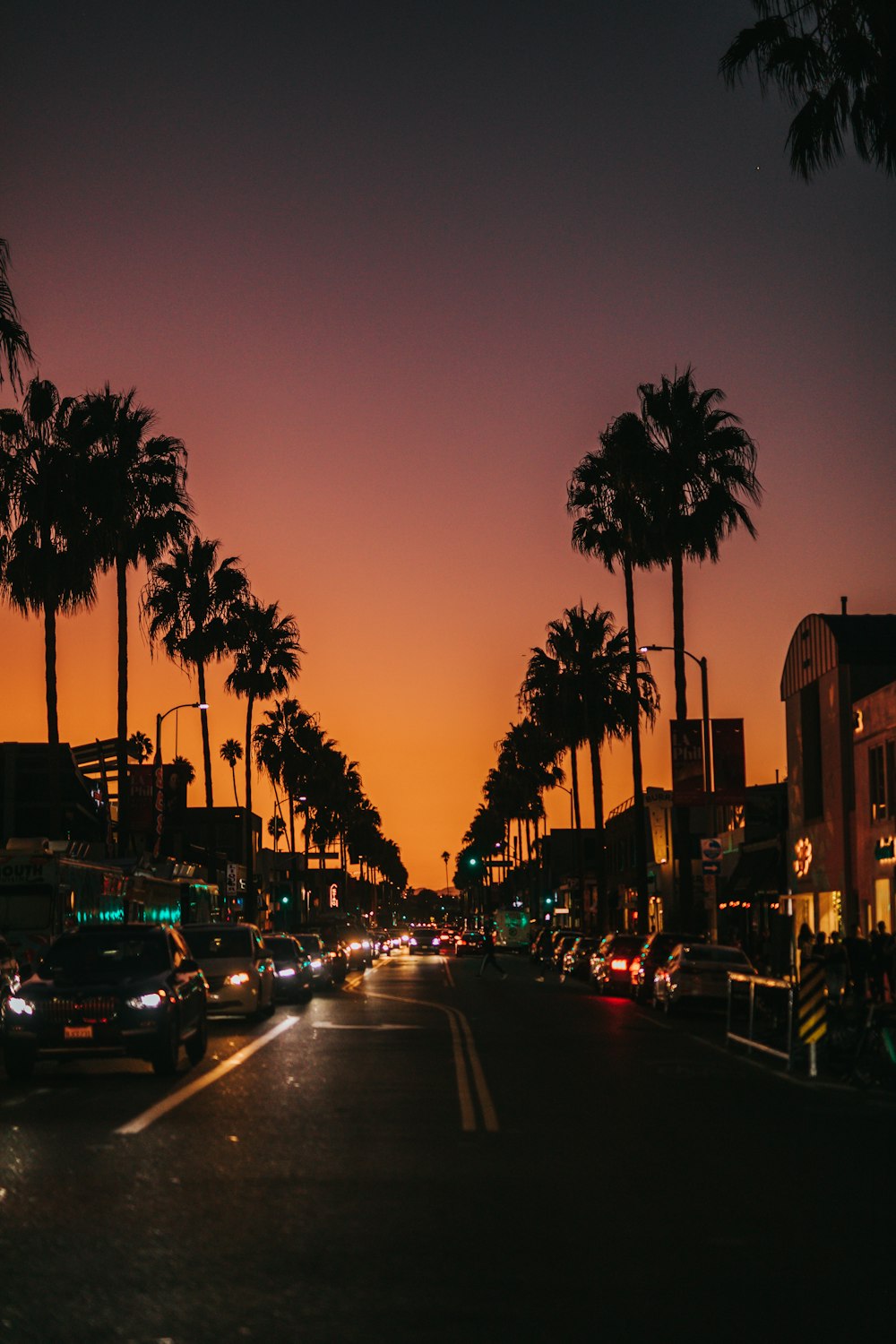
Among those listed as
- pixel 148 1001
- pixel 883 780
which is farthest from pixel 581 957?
pixel 148 1001

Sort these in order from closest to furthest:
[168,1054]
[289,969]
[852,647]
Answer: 1. [168,1054]
2. [289,969]
3. [852,647]

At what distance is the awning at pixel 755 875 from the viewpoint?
5681cm

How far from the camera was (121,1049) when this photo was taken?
18.8m

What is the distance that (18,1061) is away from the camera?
18.9 meters

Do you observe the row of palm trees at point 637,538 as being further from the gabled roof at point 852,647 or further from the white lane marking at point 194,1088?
the white lane marking at point 194,1088

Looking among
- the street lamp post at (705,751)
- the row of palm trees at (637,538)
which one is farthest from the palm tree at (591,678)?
the street lamp post at (705,751)

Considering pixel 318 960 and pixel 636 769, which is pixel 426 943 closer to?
pixel 636 769

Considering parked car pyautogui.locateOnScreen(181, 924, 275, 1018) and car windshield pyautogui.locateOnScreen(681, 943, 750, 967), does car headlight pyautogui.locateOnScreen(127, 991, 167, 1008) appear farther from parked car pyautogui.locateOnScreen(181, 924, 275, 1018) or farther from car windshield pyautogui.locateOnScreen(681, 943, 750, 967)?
car windshield pyautogui.locateOnScreen(681, 943, 750, 967)

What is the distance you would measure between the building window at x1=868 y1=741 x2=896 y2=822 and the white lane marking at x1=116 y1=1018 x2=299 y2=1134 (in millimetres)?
19164

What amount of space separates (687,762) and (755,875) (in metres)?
18.9

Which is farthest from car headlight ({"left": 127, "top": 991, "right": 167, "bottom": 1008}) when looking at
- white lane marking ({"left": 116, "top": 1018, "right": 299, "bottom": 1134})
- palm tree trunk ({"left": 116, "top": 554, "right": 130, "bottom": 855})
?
palm tree trunk ({"left": 116, "top": 554, "right": 130, "bottom": 855})

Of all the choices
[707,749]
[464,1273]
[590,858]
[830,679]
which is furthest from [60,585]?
[590,858]

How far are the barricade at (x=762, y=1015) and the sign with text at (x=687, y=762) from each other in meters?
10.2

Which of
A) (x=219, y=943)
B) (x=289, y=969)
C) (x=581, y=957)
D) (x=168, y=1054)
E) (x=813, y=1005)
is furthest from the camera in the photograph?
(x=581, y=957)
